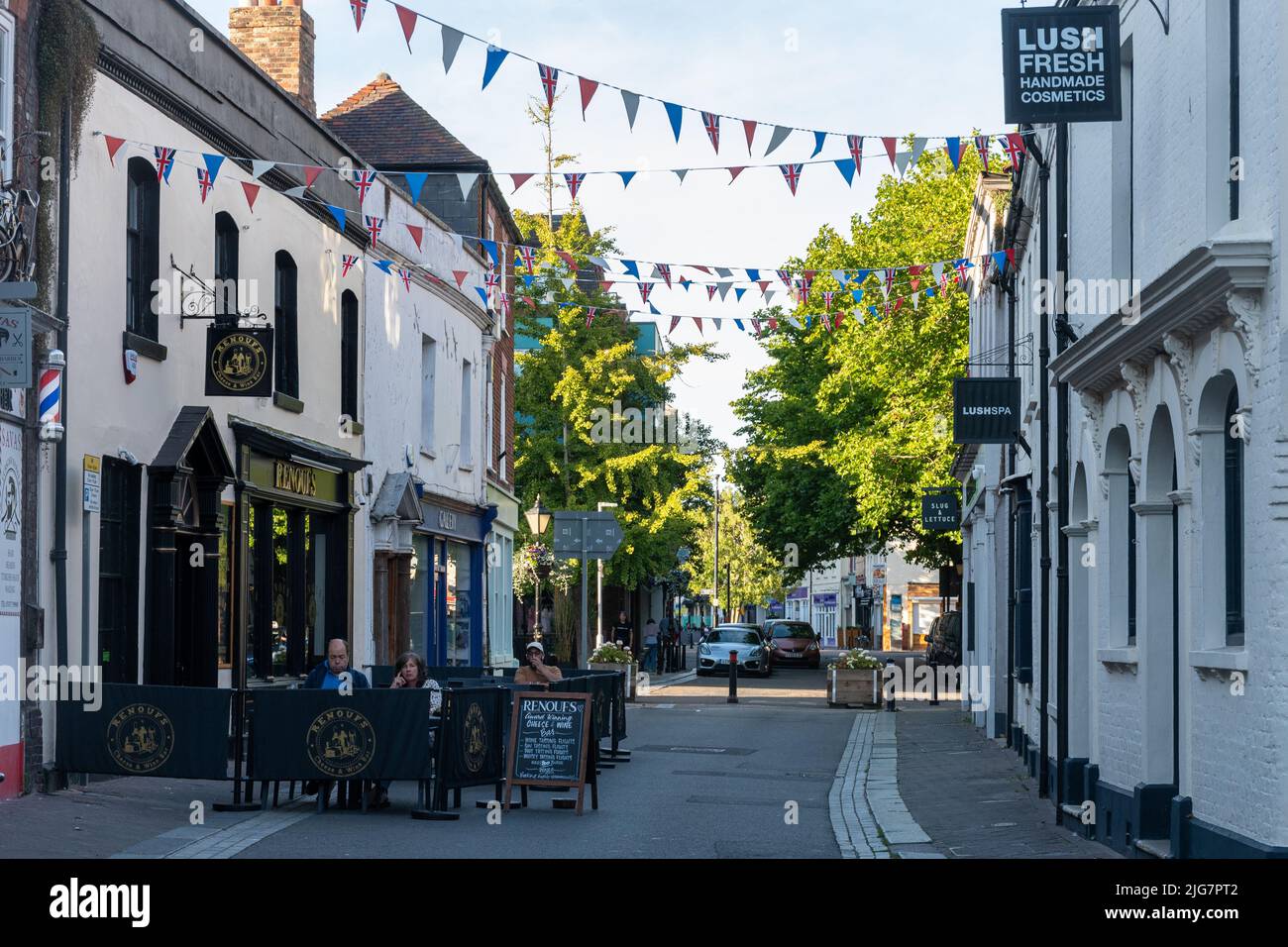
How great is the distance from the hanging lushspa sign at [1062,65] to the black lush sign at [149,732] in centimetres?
740

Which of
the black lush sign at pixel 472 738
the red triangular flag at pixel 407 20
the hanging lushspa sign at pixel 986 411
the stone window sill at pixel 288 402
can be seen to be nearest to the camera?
the red triangular flag at pixel 407 20

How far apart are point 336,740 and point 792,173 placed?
239 inches

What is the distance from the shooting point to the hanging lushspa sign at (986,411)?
19.8 metres

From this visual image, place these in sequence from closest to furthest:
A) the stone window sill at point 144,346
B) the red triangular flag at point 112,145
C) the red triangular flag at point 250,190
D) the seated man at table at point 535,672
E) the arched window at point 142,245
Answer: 1. the red triangular flag at point 112,145
2. the stone window sill at point 144,346
3. the arched window at point 142,245
4. the seated man at table at point 535,672
5. the red triangular flag at point 250,190

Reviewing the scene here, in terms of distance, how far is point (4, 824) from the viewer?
11617 millimetres

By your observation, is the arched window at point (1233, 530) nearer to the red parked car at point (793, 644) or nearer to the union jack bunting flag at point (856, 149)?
the union jack bunting flag at point (856, 149)

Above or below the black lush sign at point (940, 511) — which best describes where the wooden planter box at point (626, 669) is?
below

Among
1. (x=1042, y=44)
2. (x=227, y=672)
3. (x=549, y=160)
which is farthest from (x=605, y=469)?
(x=1042, y=44)

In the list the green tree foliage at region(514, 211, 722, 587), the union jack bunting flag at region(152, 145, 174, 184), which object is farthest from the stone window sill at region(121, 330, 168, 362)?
the green tree foliage at region(514, 211, 722, 587)

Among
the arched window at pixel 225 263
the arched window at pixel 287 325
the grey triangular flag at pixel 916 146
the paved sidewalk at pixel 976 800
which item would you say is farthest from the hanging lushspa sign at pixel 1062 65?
the arched window at pixel 287 325

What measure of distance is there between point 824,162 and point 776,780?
6490 mm

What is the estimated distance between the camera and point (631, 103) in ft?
41.8

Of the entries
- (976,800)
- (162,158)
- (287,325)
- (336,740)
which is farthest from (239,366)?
(976,800)

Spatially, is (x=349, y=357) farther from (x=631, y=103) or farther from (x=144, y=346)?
(x=631, y=103)
